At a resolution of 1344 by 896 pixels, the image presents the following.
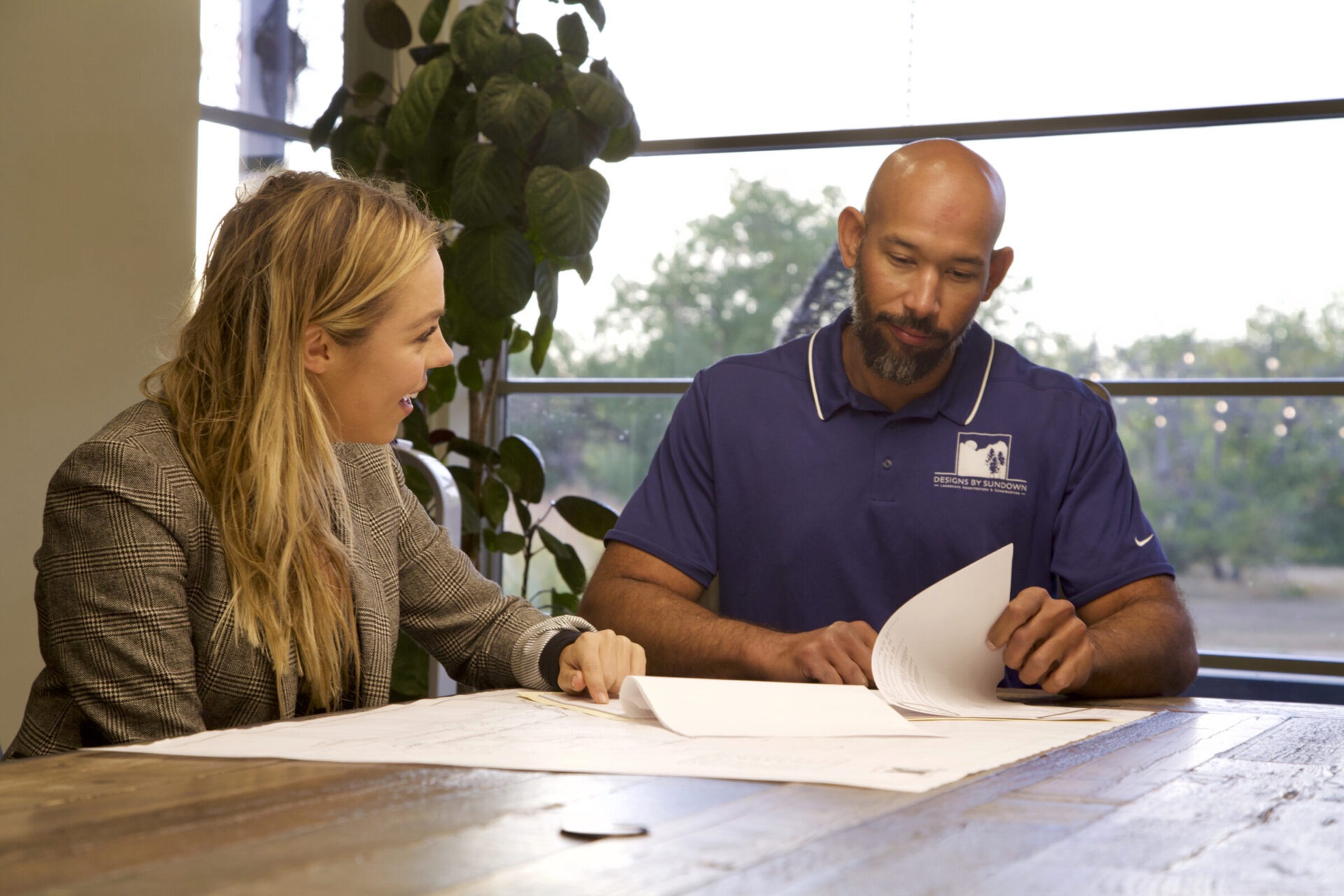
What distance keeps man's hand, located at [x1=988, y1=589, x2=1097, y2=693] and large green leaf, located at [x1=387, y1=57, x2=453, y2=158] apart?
2.25m

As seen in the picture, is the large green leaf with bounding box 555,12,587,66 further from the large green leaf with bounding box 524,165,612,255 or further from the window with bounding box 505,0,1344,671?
the window with bounding box 505,0,1344,671

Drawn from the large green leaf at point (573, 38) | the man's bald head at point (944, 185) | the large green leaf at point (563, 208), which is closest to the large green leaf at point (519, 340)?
the large green leaf at point (563, 208)

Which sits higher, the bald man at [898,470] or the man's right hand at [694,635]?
the bald man at [898,470]

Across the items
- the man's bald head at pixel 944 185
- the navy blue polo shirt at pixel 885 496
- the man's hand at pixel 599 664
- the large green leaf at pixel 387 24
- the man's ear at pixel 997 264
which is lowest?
the man's hand at pixel 599 664

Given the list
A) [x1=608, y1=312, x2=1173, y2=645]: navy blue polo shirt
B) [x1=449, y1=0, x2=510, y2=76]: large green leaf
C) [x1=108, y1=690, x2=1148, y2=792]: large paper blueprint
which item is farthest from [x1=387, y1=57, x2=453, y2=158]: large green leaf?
[x1=108, y1=690, x2=1148, y2=792]: large paper blueprint

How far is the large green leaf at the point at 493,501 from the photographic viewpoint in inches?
134

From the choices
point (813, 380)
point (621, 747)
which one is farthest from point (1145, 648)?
point (621, 747)

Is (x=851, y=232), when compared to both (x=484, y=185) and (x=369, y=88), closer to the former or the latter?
(x=484, y=185)

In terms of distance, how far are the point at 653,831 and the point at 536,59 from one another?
9.08 feet

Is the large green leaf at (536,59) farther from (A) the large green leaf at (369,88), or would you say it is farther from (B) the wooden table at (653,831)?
(B) the wooden table at (653,831)

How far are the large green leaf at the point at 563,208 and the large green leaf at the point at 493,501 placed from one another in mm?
661

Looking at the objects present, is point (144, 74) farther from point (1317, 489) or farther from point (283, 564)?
point (1317, 489)

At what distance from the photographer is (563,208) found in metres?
3.09

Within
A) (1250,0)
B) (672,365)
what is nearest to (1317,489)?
(1250,0)
